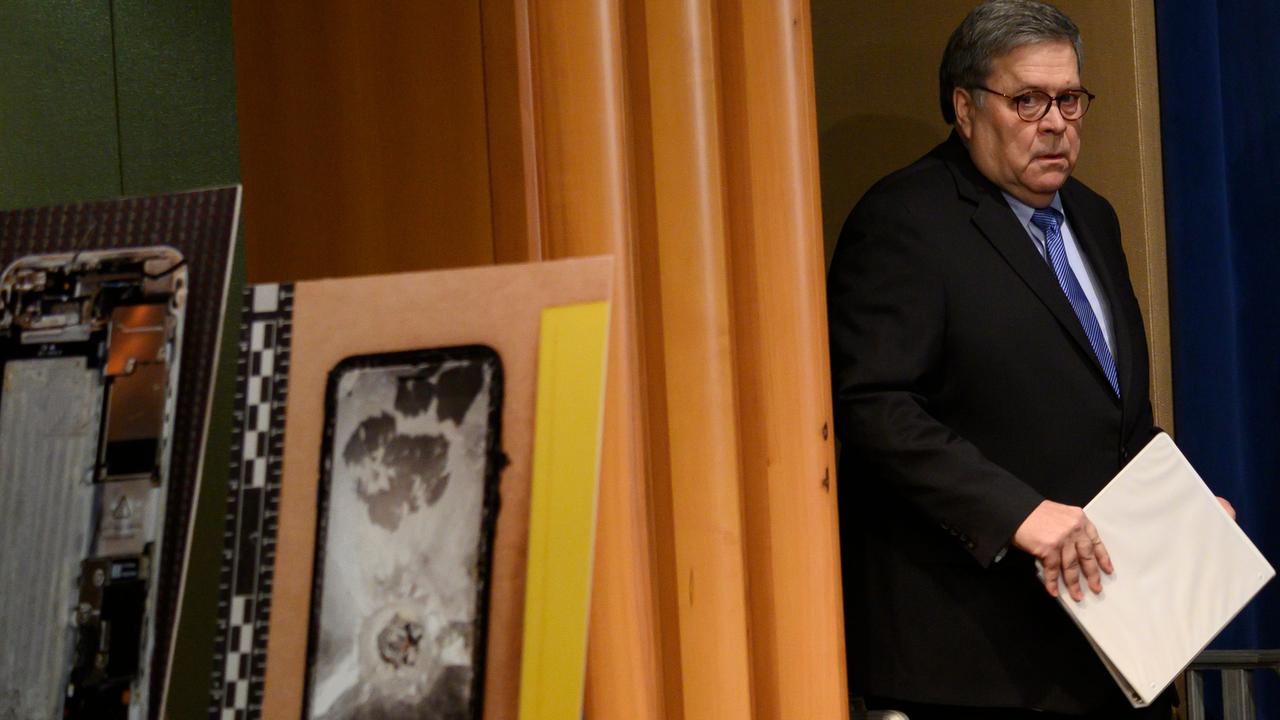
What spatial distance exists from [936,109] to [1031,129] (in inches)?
25.4

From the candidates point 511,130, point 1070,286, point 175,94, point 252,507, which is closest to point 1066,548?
point 1070,286

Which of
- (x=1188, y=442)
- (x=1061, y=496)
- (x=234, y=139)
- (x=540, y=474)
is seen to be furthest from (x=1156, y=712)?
(x=234, y=139)

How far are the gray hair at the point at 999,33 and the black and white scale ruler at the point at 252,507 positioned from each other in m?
1.20

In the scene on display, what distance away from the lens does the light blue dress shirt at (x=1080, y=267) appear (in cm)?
184

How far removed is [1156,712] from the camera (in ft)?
6.07

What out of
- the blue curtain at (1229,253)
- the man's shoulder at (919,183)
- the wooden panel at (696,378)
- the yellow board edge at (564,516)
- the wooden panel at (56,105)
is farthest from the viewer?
the blue curtain at (1229,253)

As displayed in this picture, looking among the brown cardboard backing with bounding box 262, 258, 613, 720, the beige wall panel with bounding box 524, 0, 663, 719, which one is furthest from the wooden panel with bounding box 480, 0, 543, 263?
the brown cardboard backing with bounding box 262, 258, 613, 720

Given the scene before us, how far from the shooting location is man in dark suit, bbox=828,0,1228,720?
172cm

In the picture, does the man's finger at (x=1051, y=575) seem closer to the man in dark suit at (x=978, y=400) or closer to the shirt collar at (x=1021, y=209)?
the man in dark suit at (x=978, y=400)

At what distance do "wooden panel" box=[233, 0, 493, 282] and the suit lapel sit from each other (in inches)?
28.0

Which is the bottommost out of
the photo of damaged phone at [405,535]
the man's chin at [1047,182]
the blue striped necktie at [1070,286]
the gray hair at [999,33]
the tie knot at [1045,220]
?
the photo of damaged phone at [405,535]

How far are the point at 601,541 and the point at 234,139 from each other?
0.70 m

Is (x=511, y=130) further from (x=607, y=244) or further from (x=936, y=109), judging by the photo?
(x=936, y=109)

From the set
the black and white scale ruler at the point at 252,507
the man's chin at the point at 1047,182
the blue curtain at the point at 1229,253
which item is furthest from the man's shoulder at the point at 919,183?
the black and white scale ruler at the point at 252,507
